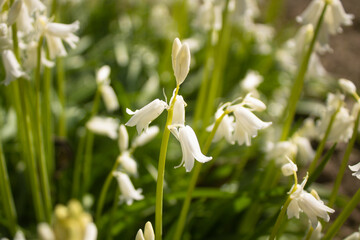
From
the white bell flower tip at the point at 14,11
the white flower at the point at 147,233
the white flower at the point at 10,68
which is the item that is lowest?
the white flower at the point at 147,233

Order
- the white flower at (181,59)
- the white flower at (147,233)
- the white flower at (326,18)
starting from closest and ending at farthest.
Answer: the white flower at (181,59), the white flower at (147,233), the white flower at (326,18)

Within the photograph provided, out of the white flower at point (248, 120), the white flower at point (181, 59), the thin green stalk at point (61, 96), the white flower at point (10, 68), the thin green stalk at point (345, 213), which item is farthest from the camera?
the thin green stalk at point (61, 96)

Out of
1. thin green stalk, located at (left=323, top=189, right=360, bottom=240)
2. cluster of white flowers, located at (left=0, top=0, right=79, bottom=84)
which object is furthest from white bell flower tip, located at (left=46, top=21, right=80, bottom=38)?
thin green stalk, located at (left=323, top=189, right=360, bottom=240)

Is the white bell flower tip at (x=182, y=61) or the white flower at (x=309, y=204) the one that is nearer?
the white bell flower tip at (x=182, y=61)

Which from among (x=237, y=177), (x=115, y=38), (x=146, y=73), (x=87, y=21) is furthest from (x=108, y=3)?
(x=237, y=177)

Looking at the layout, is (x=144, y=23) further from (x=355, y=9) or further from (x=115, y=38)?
(x=355, y=9)

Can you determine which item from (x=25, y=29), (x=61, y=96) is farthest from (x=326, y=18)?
(x=61, y=96)

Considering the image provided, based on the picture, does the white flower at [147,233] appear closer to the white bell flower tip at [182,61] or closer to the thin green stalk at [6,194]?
the white bell flower tip at [182,61]

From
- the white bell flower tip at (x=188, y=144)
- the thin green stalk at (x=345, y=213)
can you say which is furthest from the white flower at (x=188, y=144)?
the thin green stalk at (x=345, y=213)

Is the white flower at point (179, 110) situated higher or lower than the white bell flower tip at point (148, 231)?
higher
